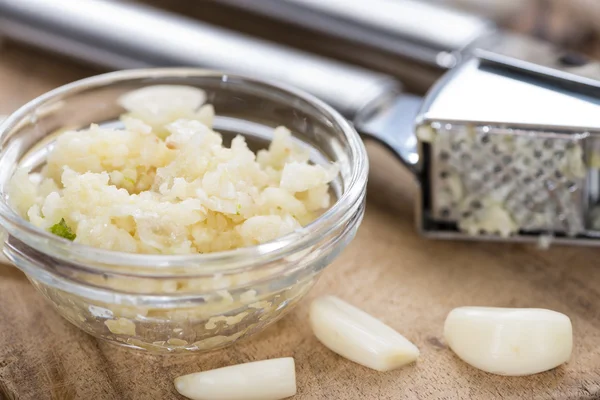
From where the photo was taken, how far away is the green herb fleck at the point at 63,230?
137 centimetres

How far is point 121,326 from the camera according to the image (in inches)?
54.2

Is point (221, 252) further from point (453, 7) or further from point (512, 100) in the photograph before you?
point (453, 7)

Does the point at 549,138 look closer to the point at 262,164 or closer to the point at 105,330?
the point at 262,164

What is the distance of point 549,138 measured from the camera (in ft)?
5.56

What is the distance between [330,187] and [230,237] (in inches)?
13.5

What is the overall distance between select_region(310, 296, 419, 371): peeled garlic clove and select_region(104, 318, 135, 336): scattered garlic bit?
0.36m

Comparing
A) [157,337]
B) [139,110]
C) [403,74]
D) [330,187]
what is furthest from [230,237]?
[403,74]

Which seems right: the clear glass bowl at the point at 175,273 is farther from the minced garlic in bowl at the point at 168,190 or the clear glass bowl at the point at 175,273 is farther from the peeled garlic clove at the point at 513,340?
the peeled garlic clove at the point at 513,340

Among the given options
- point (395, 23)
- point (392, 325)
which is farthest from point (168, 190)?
point (395, 23)

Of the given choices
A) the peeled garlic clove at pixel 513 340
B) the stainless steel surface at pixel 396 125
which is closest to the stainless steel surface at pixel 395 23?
the stainless steel surface at pixel 396 125

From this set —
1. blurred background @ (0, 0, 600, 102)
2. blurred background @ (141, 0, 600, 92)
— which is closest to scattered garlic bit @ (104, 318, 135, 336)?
blurred background @ (0, 0, 600, 102)

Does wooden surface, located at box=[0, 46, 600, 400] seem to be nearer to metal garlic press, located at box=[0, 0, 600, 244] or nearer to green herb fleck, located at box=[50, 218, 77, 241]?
metal garlic press, located at box=[0, 0, 600, 244]

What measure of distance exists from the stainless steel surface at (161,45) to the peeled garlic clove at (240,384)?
77 centimetres

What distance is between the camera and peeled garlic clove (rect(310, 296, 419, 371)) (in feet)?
4.79
